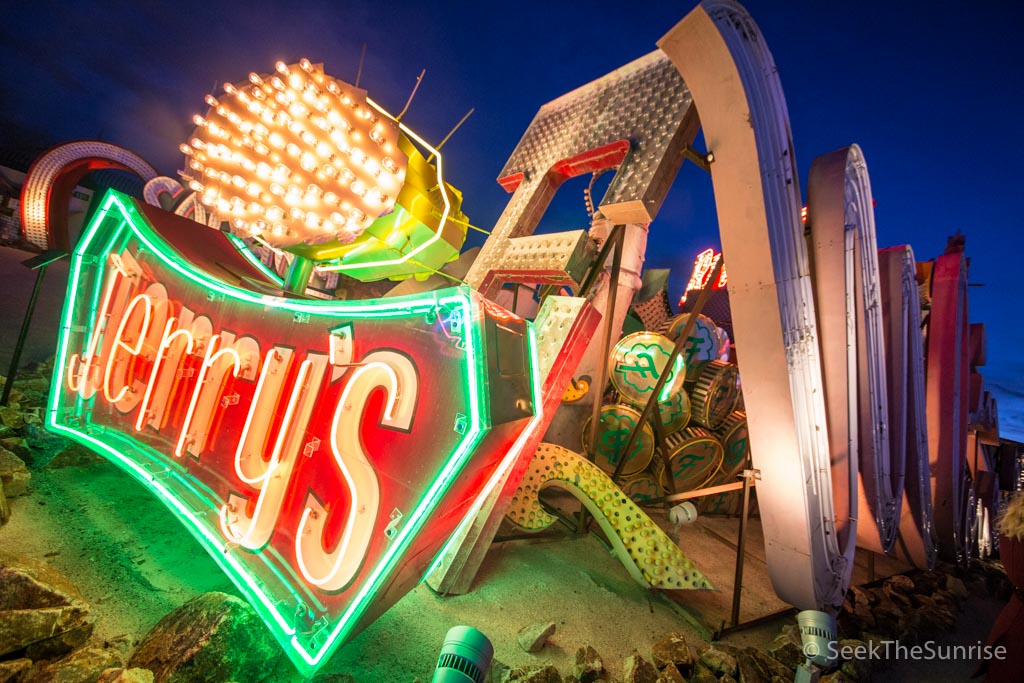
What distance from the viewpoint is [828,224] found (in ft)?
13.7

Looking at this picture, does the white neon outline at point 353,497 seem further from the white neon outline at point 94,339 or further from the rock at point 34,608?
the white neon outline at point 94,339

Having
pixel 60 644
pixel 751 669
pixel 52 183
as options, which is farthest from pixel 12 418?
pixel 751 669

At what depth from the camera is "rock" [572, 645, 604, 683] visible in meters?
2.61

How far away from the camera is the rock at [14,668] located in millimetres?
1834

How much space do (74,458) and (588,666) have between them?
248 inches

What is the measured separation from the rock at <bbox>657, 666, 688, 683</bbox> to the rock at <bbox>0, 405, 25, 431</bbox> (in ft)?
25.9

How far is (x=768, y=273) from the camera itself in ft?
11.3

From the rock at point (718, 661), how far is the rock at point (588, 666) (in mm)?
894

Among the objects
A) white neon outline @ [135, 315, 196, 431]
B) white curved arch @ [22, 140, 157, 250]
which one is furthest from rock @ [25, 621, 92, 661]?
white curved arch @ [22, 140, 157, 250]

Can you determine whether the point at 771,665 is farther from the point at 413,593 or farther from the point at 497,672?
the point at 413,593

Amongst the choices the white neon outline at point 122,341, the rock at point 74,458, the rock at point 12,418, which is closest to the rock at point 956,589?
the white neon outline at point 122,341

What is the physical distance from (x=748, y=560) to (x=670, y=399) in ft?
8.89

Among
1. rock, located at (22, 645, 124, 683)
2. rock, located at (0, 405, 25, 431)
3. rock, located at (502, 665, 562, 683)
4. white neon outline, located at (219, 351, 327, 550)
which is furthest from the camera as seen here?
rock, located at (0, 405, 25, 431)

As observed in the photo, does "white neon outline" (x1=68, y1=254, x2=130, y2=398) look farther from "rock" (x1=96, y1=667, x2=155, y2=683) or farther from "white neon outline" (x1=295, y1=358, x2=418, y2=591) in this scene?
"white neon outline" (x1=295, y1=358, x2=418, y2=591)
